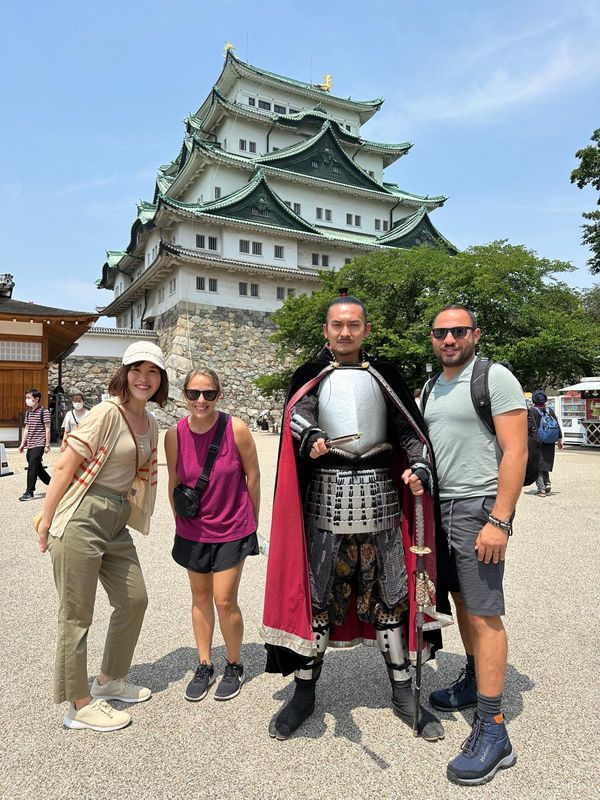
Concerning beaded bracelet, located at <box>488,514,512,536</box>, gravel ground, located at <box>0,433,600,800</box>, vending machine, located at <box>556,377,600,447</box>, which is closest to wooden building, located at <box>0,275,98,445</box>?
gravel ground, located at <box>0,433,600,800</box>

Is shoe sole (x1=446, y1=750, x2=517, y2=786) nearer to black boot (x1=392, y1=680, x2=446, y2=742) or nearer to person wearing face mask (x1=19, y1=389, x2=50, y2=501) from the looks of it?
black boot (x1=392, y1=680, x2=446, y2=742)

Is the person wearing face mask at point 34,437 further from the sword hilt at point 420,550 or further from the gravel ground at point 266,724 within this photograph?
the sword hilt at point 420,550

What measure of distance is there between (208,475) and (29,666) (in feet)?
5.54

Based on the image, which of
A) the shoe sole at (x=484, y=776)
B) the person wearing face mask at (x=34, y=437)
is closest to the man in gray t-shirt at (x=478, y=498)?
the shoe sole at (x=484, y=776)

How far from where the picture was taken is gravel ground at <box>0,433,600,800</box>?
215 centimetres

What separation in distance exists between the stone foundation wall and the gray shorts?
2628 cm

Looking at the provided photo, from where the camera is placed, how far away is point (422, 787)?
2.14 m

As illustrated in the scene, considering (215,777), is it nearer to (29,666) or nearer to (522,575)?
(29,666)

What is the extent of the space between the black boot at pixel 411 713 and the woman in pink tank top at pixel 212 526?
2.86 feet

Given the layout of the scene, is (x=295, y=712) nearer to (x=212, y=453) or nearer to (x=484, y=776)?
(x=484, y=776)

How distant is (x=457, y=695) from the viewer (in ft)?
9.18

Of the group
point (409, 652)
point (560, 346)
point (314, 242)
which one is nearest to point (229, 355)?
point (314, 242)

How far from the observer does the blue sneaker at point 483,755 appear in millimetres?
2174

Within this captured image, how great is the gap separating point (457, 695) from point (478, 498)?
1.16 meters
